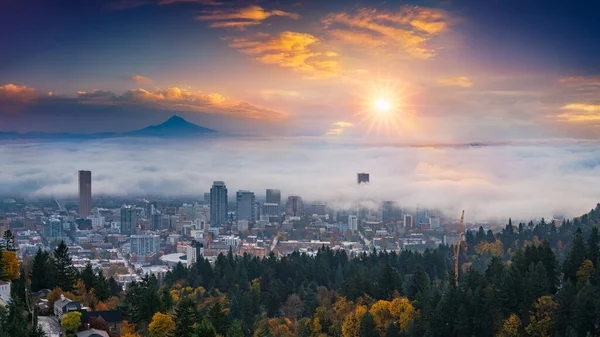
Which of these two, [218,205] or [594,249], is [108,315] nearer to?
[594,249]

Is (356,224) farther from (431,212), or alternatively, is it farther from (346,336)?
(346,336)

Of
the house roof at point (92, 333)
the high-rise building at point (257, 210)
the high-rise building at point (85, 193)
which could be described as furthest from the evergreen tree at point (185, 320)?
the high-rise building at point (257, 210)

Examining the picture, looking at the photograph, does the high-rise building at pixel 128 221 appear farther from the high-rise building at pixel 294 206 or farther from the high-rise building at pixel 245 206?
the high-rise building at pixel 294 206

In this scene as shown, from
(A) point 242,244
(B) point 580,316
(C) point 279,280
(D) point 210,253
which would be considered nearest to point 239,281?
(C) point 279,280

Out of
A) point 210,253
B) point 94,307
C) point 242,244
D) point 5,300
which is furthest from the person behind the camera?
point 242,244

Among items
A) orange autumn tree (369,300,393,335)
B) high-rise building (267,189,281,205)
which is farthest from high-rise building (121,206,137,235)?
orange autumn tree (369,300,393,335)

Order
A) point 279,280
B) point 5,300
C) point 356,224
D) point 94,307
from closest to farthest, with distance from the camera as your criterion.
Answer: point 5,300
point 94,307
point 279,280
point 356,224
